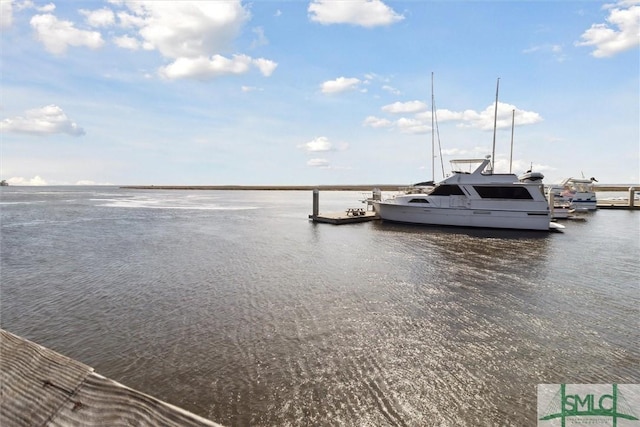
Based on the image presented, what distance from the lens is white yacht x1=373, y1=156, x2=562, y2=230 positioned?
22.6 meters

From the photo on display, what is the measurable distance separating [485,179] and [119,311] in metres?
22.3

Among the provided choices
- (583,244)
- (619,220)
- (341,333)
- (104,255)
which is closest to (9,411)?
(341,333)

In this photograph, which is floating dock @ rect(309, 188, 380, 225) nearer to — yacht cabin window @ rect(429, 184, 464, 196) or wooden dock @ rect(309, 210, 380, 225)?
wooden dock @ rect(309, 210, 380, 225)

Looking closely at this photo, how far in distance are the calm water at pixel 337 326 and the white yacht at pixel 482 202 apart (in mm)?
7264

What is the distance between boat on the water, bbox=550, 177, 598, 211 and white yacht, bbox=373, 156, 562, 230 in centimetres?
1584

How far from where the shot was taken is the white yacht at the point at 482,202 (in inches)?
891

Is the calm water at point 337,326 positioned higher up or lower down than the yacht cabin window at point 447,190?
lower down

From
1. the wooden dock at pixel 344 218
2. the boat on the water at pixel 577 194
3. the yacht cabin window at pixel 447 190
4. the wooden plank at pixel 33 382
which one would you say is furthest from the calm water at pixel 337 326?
the boat on the water at pixel 577 194

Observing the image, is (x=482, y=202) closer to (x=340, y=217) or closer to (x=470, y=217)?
(x=470, y=217)

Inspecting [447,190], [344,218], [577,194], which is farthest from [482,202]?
[577,194]

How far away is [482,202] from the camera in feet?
77.7

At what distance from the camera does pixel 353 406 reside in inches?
192

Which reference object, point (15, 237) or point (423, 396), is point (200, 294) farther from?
point (15, 237)

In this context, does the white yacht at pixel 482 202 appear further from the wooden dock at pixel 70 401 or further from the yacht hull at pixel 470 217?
the wooden dock at pixel 70 401
